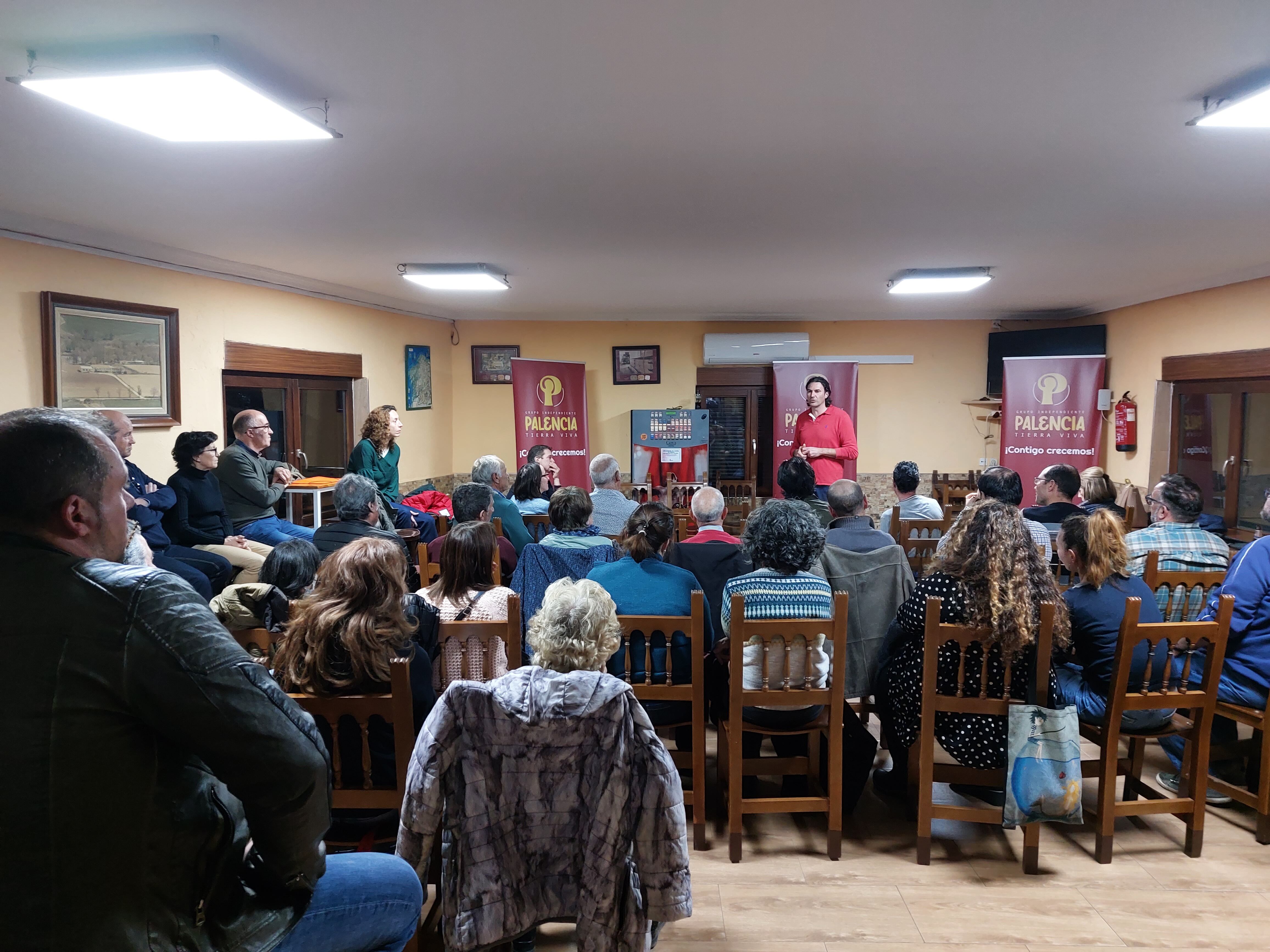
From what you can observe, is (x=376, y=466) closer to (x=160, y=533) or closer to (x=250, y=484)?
(x=250, y=484)

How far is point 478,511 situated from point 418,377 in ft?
14.4

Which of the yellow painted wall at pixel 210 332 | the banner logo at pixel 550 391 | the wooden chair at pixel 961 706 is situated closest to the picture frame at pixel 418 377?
the yellow painted wall at pixel 210 332

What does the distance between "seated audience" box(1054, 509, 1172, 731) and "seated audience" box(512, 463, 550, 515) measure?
2883 mm

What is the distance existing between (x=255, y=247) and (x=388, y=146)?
235 centimetres

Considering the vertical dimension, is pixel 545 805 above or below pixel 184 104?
below

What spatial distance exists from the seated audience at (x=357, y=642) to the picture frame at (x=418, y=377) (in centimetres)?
570

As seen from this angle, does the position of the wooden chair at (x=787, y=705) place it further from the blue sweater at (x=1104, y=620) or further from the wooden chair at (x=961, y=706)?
the blue sweater at (x=1104, y=620)

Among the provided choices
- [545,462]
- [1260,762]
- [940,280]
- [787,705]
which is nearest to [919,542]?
[1260,762]

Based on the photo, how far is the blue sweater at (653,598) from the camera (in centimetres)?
253

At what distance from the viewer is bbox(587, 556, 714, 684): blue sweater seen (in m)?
2.53

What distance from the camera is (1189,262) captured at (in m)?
5.04

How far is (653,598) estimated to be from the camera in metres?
2.61

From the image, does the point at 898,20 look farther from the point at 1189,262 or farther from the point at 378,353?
the point at 378,353

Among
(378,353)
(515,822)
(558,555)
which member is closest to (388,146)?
(558,555)
